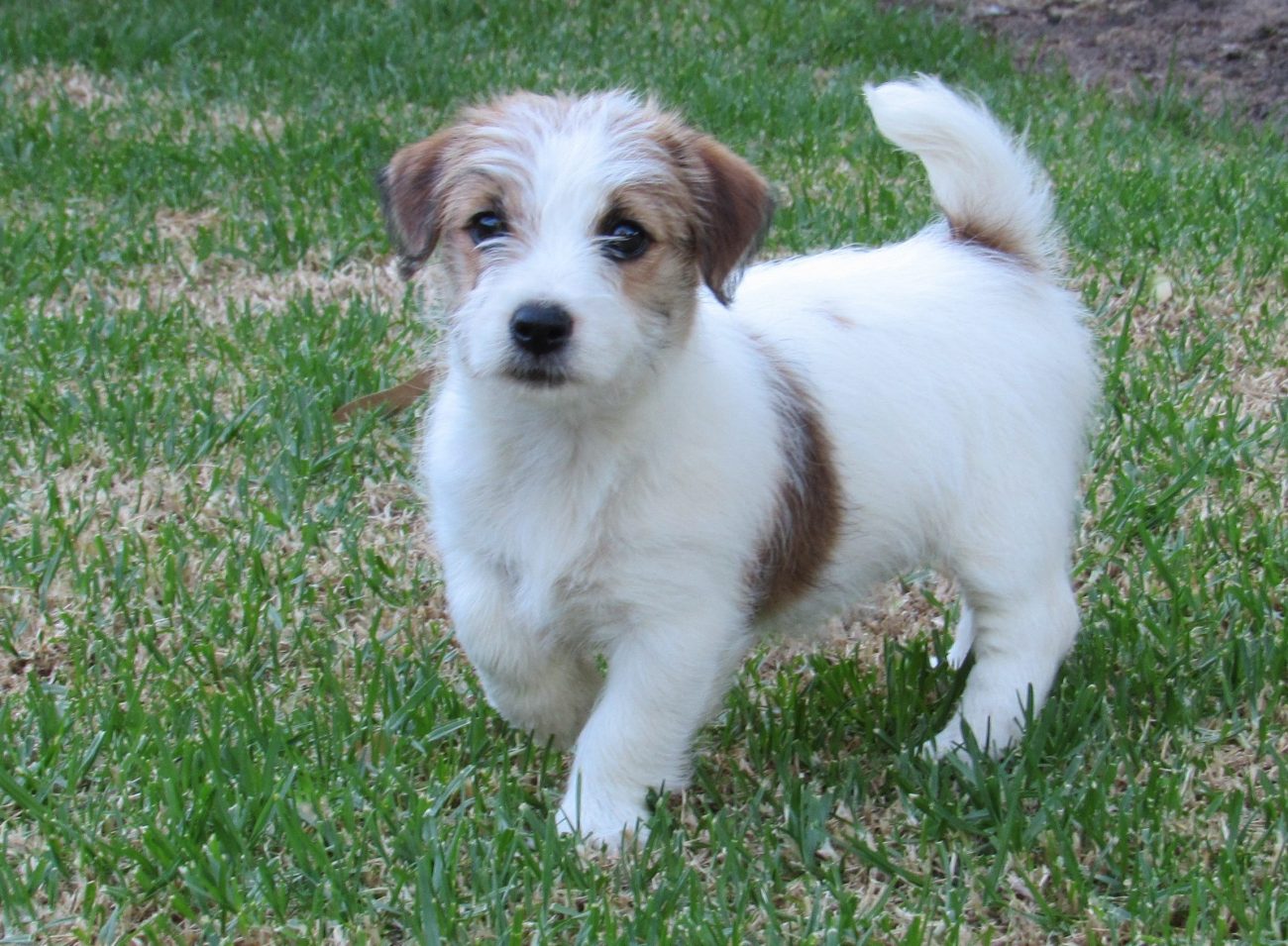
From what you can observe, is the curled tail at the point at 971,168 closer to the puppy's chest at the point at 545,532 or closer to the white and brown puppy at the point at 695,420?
the white and brown puppy at the point at 695,420

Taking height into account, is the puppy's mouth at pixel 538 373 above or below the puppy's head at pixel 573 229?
below

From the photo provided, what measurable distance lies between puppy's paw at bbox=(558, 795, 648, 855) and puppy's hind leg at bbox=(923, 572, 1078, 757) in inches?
31.2

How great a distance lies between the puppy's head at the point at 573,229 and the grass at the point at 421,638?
1058 mm

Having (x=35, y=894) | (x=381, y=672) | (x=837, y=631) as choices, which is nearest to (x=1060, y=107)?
(x=837, y=631)

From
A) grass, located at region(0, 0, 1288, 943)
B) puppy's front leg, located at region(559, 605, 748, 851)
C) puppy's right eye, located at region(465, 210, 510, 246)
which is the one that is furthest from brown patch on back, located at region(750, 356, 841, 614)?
puppy's right eye, located at region(465, 210, 510, 246)

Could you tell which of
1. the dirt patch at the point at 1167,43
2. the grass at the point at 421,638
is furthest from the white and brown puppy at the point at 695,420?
the dirt patch at the point at 1167,43

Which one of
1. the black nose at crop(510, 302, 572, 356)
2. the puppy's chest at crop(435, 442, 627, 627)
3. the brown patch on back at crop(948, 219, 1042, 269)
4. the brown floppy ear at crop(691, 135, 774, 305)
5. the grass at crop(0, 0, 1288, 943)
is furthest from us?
the brown patch on back at crop(948, 219, 1042, 269)

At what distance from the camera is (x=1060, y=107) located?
9.20m

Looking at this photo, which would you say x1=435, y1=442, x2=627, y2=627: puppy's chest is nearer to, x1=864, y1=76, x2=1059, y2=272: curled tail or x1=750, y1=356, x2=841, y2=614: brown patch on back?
x1=750, y1=356, x2=841, y2=614: brown patch on back

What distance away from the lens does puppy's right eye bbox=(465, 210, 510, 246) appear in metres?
3.46

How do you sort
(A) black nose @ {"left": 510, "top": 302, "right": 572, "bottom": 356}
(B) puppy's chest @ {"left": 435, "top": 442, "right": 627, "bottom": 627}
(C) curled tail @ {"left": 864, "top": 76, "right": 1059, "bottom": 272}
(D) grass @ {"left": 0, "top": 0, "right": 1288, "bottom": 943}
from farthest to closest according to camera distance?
(C) curled tail @ {"left": 864, "top": 76, "right": 1059, "bottom": 272} < (B) puppy's chest @ {"left": 435, "top": 442, "right": 627, "bottom": 627} < (D) grass @ {"left": 0, "top": 0, "right": 1288, "bottom": 943} < (A) black nose @ {"left": 510, "top": 302, "right": 572, "bottom": 356}

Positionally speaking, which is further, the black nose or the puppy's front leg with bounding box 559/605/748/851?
the puppy's front leg with bounding box 559/605/748/851

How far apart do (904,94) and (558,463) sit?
4.38 feet

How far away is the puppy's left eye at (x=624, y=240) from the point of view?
11.3 feet
